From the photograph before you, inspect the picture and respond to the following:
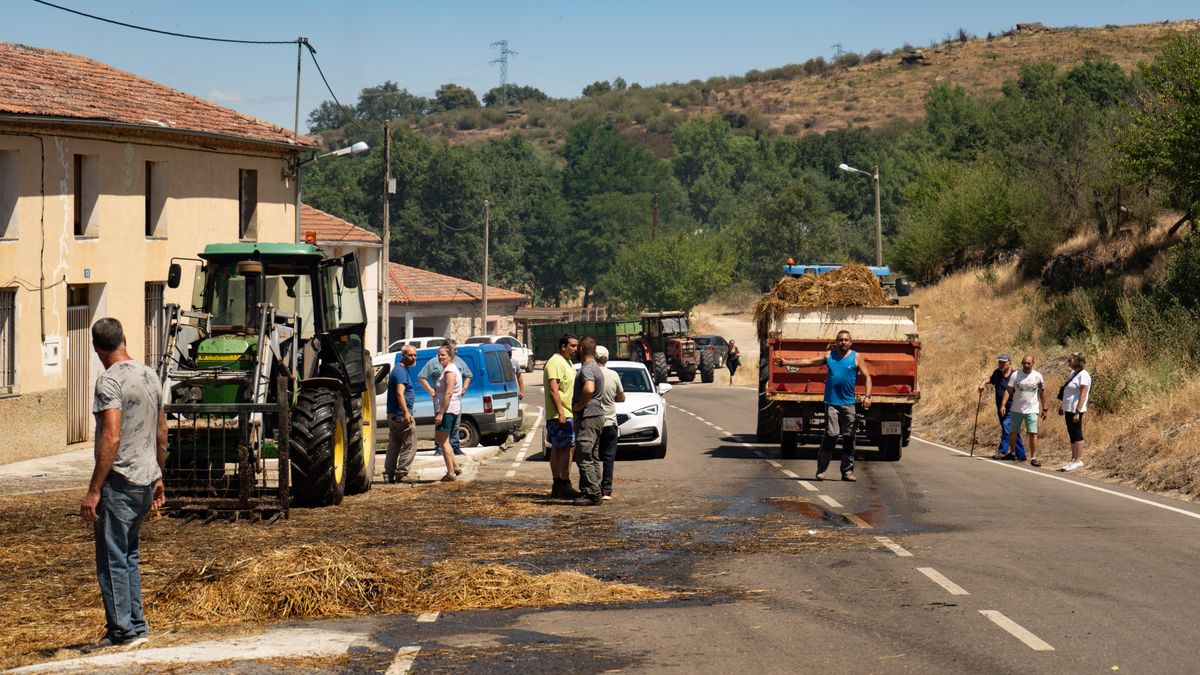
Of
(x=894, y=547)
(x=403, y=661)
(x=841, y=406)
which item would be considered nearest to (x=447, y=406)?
(x=841, y=406)

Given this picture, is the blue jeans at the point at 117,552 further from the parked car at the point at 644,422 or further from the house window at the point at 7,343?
the house window at the point at 7,343

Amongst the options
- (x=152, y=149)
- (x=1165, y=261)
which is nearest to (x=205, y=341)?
(x=152, y=149)

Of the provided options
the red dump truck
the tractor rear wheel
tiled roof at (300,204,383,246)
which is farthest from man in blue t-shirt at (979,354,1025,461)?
tiled roof at (300,204,383,246)

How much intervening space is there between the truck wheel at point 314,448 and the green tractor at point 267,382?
1 cm

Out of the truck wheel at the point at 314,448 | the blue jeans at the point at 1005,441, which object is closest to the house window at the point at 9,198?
the truck wheel at the point at 314,448

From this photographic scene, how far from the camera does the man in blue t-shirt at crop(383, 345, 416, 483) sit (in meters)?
18.9

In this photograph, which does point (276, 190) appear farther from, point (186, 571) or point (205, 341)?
point (186, 571)

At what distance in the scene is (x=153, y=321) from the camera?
27.5 m

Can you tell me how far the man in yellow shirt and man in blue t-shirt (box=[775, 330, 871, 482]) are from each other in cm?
357

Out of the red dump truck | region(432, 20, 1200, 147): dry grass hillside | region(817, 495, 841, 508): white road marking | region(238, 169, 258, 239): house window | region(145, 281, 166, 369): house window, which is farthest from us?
region(432, 20, 1200, 147): dry grass hillside

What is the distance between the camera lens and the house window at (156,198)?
27875 millimetres

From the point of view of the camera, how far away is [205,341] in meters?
15.4

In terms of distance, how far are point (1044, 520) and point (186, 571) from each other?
846 cm

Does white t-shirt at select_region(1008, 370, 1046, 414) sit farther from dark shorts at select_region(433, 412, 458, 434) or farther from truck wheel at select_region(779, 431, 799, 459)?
dark shorts at select_region(433, 412, 458, 434)
